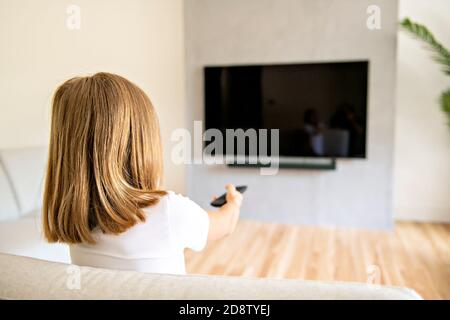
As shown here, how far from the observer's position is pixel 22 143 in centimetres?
293

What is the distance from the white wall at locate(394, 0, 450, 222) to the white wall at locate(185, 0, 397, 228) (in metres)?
0.57

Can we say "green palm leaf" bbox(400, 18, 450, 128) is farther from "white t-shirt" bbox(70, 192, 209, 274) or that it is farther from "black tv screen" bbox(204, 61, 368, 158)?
"white t-shirt" bbox(70, 192, 209, 274)

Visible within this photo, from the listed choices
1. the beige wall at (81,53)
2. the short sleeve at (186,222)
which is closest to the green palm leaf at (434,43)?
the beige wall at (81,53)

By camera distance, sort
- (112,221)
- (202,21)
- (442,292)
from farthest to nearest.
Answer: (202,21) → (442,292) → (112,221)

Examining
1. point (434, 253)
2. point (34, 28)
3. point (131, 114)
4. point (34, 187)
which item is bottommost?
point (434, 253)

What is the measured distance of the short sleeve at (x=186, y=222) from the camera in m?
0.94

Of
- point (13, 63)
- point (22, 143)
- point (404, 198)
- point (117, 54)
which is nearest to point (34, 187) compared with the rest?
point (22, 143)

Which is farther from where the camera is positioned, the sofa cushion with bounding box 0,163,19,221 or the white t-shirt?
the sofa cushion with bounding box 0,163,19,221

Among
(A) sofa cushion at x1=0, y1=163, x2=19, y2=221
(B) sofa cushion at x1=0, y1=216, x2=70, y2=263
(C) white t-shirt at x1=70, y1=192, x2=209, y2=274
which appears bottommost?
(B) sofa cushion at x1=0, y1=216, x2=70, y2=263

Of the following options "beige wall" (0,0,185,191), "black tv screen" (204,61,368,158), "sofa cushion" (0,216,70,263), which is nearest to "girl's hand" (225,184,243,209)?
"sofa cushion" (0,216,70,263)

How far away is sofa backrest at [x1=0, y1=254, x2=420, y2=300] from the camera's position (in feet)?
2.03

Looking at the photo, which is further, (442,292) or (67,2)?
(67,2)

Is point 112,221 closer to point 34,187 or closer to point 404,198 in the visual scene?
point 34,187

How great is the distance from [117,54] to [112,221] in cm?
284
